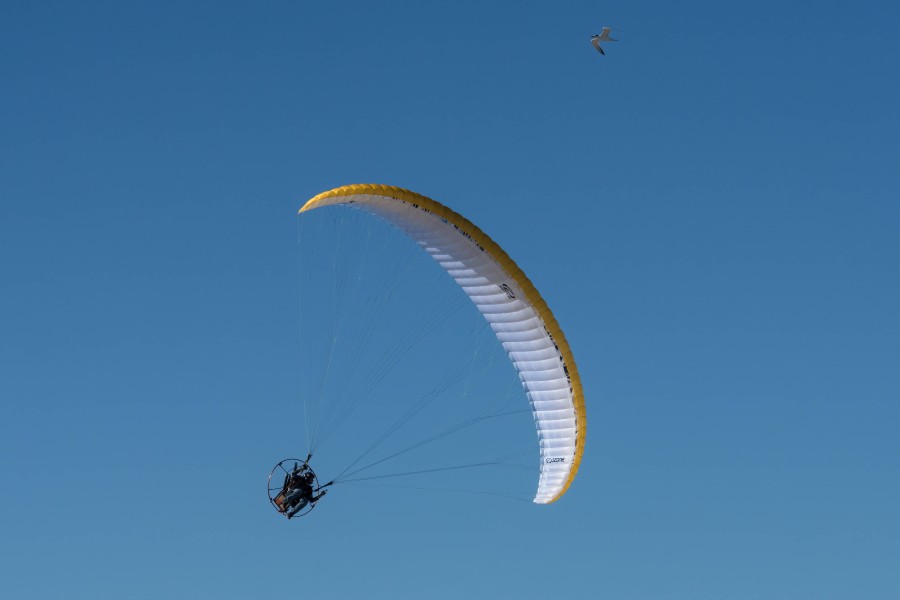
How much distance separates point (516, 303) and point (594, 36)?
809 cm

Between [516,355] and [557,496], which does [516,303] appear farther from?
[557,496]

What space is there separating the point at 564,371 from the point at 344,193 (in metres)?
8.87

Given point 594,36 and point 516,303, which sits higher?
point 594,36

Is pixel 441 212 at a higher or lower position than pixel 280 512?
higher

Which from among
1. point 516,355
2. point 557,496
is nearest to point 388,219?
point 516,355

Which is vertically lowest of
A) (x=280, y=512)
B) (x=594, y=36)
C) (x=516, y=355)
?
(x=280, y=512)

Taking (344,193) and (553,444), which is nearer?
(344,193)

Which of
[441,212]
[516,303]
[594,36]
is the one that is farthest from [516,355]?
[594,36]

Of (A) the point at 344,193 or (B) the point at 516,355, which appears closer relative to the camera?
(A) the point at 344,193

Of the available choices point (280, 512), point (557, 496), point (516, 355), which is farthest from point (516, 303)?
point (280, 512)

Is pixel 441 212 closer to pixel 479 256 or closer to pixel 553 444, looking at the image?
pixel 479 256

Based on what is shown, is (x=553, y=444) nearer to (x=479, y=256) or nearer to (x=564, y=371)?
(x=564, y=371)

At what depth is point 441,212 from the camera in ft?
178

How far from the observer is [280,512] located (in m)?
53.5
